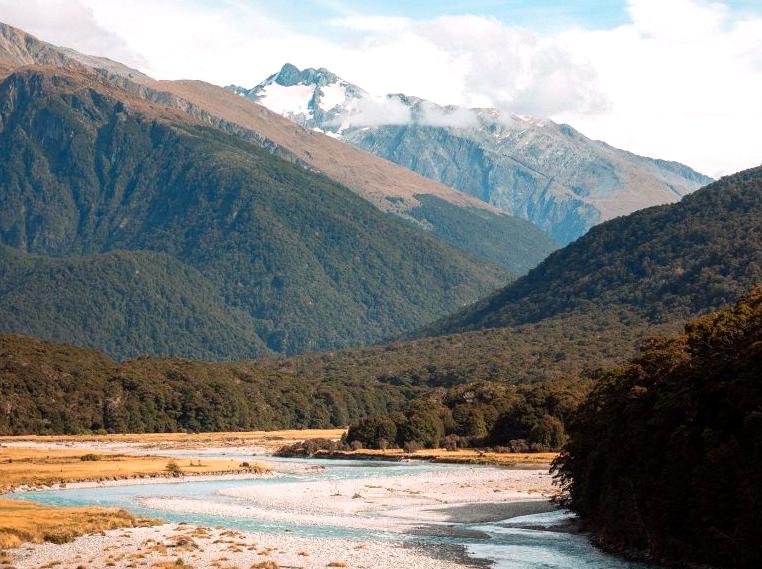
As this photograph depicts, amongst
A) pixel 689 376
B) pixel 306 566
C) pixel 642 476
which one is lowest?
pixel 306 566

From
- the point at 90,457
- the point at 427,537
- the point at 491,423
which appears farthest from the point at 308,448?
the point at 427,537

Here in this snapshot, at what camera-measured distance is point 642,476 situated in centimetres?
6869

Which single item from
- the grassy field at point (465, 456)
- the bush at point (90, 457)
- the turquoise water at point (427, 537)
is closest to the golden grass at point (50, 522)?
the turquoise water at point (427, 537)

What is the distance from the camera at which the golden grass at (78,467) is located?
380ft

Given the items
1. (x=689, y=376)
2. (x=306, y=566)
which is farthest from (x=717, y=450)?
(x=306, y=566)

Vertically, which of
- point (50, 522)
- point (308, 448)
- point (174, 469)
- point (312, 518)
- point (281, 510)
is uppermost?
point (308, 448)

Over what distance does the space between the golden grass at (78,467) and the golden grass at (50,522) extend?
2028 centimetres

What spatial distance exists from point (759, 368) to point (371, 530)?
33.7 metres

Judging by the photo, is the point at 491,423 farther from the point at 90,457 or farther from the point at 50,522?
the point at 50,522

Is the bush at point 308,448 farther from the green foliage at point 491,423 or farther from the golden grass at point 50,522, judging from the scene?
the golden grass at point 50,522

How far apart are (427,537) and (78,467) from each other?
60650mm

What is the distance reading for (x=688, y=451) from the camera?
6400 cm

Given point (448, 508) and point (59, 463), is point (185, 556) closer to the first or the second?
point (448, 508)

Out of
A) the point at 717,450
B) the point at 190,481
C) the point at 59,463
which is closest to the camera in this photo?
the point at 717,450
